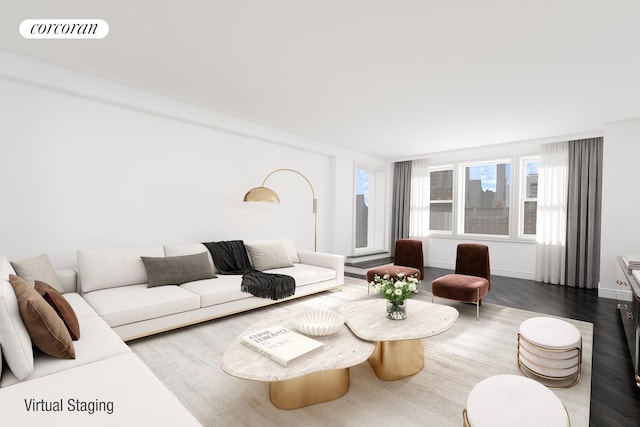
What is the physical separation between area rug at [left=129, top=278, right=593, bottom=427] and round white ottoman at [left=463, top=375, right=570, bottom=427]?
0.49 meters

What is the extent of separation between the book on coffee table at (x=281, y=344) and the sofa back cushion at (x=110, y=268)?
6.60 ft

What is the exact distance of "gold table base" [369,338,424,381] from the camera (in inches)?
91.9

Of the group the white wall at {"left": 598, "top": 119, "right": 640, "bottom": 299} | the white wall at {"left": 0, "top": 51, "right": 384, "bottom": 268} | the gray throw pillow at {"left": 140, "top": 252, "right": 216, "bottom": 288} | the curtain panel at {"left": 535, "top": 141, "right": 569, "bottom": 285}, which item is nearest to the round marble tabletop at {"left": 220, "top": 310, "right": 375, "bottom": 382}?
the gray throw pillow at {"left": 140, "top": 252, "right": 216, "bottom": 288}

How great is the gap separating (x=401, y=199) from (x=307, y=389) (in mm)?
6294

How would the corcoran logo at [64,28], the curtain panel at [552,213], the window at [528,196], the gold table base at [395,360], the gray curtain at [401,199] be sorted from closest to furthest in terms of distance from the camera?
1. the gold table base at [395,360]
2. the corcoran logo at [64,28]
3. the curtain panel at [552,213]
4. the window at [528,196]
5. the gray curtain at [401,199]

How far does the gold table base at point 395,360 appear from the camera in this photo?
2.33 m

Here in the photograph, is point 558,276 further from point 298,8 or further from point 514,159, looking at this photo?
point 298,8

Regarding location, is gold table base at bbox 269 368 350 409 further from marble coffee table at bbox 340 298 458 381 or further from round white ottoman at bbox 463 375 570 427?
round white ottoman at bbox 463 375 570 427

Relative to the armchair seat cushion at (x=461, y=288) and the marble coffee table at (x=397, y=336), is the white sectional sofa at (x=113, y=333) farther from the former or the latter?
the armchair seat cushion at (x=461, y=288)

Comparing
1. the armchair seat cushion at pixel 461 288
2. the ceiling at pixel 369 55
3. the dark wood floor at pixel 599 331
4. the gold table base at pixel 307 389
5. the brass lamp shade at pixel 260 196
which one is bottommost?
the dark wood floor at pixel 599 331

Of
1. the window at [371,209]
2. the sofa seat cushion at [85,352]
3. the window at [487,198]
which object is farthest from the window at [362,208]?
the sofa seat cushion at [85,352]

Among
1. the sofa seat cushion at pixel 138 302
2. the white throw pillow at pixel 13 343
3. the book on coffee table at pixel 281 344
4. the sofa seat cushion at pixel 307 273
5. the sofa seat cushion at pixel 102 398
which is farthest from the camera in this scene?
the sofa seat cushion at pixel 307 273

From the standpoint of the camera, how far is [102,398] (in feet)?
4.58

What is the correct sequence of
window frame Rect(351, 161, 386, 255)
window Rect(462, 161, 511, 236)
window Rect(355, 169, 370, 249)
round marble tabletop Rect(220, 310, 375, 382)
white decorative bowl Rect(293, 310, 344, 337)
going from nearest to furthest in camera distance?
round marble tabletop Rect(220, 310, 375, 382) < white decorative bowl Rect(293, 310, 344, 337) < window Rect(462, 161, 511, 236) < window Rect(355, 169, 370, 249) < window frame Rect(351, 161, 386, 255)
